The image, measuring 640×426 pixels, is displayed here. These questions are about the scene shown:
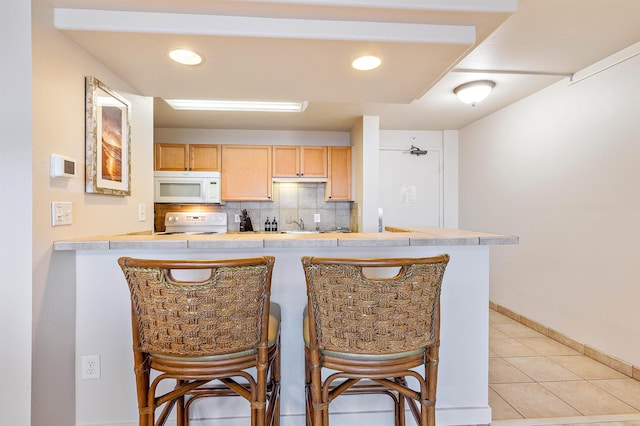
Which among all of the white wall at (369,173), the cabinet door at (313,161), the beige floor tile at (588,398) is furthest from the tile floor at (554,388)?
the cabinet door at (313,161)

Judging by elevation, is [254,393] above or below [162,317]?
below

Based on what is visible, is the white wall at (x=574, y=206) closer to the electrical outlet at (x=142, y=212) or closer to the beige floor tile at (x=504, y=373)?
the beige floor tile at (x=504, y=373)

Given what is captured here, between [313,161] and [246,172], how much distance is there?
34.2 inches

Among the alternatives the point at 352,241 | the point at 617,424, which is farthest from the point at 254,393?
the point at 617,424

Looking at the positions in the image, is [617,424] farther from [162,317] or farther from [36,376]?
[36,376]

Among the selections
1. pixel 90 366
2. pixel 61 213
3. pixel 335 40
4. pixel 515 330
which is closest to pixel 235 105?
pixel 335 40

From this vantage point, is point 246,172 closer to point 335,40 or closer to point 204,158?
point 204,158

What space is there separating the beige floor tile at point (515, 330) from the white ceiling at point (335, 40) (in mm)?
2314

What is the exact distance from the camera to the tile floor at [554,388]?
5.95 ft

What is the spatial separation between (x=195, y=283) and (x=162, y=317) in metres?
0.16

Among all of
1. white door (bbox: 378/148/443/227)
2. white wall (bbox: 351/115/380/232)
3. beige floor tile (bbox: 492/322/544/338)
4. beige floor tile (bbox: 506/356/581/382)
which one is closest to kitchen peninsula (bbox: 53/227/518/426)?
beige floor tile (bbox: 506/356/581/382)

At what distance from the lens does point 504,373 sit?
230 cm

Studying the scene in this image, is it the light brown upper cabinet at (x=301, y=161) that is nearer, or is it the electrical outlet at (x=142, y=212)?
the electrical outlet at (x=142, y=212)

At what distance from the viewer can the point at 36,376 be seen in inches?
52.5
